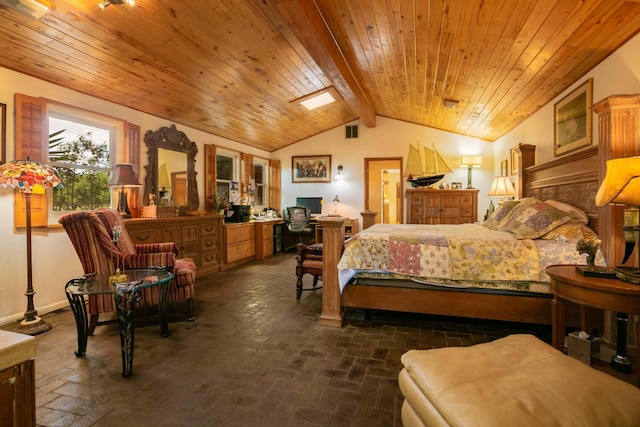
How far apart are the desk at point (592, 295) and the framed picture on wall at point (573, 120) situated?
1594 millimetres

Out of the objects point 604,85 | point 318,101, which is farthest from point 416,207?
point 604,85

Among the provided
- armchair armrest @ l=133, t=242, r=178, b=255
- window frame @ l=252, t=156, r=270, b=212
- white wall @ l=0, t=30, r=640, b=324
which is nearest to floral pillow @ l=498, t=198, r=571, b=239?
white wall @ l=0, t=30, r=640, b=324

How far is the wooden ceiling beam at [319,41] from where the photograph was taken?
2586 mm

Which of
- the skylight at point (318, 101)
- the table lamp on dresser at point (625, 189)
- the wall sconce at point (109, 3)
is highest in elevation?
the skylight at point (318, 101)

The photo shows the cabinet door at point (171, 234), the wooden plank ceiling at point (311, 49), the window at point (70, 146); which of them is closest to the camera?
the wooden plank ceiling at point (311, 49)

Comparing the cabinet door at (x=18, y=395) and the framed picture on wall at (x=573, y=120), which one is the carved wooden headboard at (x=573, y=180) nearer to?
the framed picture on wall at (x=573, y=120)

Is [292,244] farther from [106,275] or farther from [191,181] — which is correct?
[106,275]

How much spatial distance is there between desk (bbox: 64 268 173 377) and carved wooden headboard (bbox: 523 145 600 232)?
3.46 m

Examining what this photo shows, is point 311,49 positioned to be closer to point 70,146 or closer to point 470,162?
point 70,146

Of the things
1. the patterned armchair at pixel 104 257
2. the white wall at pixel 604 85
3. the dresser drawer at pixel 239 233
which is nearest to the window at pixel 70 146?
the patterned armchair at pixel 104 257

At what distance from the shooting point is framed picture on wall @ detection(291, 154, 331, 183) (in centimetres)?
739

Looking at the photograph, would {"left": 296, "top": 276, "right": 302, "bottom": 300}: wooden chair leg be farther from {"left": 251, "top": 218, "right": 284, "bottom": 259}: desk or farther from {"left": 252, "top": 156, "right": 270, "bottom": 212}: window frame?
{"left": 252, "top": 156, "right": 270, "bottom": 212}: window frame

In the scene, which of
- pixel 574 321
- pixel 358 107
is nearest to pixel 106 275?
pixel 574 321

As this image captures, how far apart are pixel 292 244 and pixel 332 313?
437 centimetres
